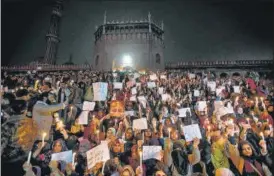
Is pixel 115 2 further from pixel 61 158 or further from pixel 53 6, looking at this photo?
pixel 61 158

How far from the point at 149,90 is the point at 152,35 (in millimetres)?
5050

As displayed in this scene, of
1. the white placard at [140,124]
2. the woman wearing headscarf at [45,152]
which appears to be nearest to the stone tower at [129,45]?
the white placard at [140,124]

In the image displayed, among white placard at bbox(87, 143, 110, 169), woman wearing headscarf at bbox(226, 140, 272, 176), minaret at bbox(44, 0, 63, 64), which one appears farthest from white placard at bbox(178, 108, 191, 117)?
minaret at bbox(44, 0, 63, 64)

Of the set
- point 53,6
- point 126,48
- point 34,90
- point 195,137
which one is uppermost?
point 53,6

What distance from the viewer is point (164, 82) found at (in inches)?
380

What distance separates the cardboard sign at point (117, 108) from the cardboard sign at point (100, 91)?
564 millimetres

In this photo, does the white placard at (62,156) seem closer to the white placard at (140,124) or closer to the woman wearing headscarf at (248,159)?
the white placard at (140,124)

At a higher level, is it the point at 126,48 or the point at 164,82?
the point at 126,48

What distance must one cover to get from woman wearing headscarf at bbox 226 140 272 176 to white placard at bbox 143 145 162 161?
1650 mm

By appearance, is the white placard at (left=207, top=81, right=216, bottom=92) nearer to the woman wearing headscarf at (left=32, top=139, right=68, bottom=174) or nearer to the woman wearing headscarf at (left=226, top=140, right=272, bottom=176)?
the woman wearing headscarf at (left=226, top=140, right=272, bottom=176)

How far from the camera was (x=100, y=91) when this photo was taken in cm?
827

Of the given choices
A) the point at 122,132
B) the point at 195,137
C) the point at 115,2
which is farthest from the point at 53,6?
the point at 195,137

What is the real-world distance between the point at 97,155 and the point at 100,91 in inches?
130

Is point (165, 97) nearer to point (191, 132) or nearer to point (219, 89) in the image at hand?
point (219, 89)
